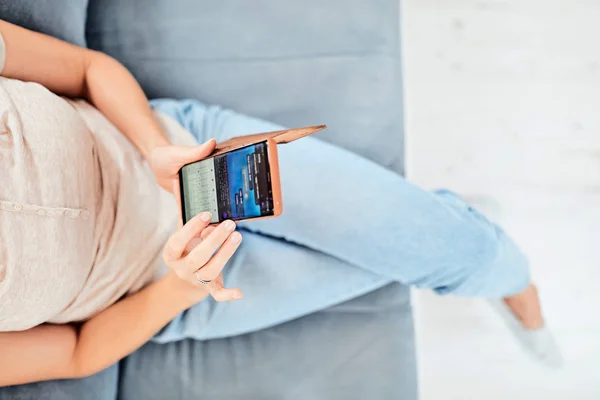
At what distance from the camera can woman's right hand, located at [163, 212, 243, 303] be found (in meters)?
0.52

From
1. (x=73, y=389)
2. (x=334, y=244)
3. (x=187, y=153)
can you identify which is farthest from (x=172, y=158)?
(x=73, y=389)

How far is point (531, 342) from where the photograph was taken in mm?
1105

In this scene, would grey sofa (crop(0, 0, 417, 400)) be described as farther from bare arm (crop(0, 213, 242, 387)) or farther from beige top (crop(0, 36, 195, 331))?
bare arm (crop(0, 213, 242, 387))

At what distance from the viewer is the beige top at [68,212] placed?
583 mm

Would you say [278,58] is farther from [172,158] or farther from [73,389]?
[73,389]

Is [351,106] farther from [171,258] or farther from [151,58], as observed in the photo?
[171,258]

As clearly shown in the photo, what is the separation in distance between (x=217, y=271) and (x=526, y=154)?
861 millimetres

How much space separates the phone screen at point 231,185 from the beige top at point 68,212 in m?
0.14

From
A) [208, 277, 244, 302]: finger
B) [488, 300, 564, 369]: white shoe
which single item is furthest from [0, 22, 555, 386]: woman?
[488, 300, 564, 369]: white shoe

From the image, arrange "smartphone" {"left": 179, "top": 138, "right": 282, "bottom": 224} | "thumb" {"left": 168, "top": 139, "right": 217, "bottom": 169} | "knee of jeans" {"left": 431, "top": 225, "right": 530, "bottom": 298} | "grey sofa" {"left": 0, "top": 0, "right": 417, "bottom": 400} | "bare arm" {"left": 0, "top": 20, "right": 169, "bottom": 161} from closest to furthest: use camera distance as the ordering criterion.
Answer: "smartphone" {"left": 179, "top": 138, "right": 282, "bottom": 224} < "thumb" {"left": 168, "top": 139, "right": 217, "bottom": 169} < "bare arm" {"left": 0, "top": 20, "right": 169, "bottom": 161} < "knee of jeans" {"left": 431, "top": 225, "right": 530, "bottom": 298} < "grey sofa" {"left": 0, "top": 0, "right": 417, "bottom": 400}

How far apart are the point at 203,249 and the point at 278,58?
50 cm

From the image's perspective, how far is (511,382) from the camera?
A: 113 centimetres

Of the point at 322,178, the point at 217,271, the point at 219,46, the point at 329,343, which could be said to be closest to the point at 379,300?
the point at 329,343

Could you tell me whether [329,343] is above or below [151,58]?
below
